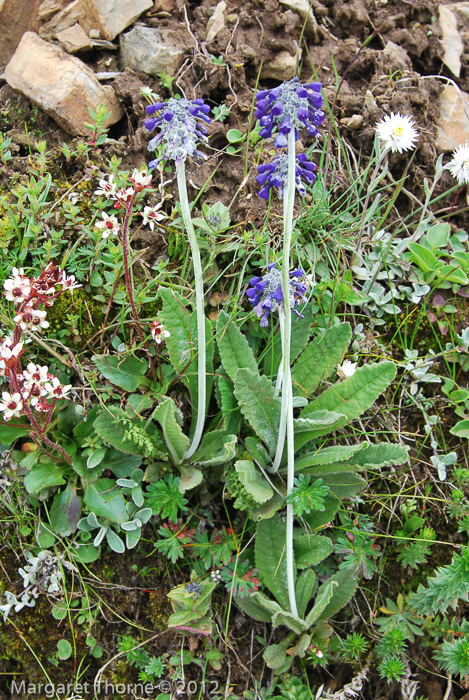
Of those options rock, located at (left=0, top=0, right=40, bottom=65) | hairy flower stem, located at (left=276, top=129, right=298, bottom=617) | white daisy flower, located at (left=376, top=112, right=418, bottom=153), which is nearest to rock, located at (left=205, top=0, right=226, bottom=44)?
rock, located at (left=0, top=0, right=40, bottom=65)

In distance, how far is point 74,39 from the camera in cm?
338

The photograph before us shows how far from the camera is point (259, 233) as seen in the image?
2.97 meters

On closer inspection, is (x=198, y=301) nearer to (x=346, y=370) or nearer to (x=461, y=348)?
(x=346, y=370)

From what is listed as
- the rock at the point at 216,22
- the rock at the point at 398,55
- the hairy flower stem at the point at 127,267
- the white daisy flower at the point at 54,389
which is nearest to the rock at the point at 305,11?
the rock at the point at 216,22

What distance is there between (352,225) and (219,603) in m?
2.30

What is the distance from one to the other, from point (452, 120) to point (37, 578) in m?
3.93

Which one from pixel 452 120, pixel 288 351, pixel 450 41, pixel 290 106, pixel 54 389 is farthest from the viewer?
pixel 450 41

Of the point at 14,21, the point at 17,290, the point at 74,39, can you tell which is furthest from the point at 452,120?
the point at 17,290

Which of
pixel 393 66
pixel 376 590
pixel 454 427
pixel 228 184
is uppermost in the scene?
pixel 393 66

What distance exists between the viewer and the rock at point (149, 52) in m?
3.35

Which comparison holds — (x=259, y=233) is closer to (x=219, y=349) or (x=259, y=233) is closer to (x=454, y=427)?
(x=219, y=349)

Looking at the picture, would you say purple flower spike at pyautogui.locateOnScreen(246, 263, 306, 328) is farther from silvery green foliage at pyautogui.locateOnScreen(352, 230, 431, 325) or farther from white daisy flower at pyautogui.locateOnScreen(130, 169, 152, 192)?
silvery green foliage at pyautogui.locateOnScreen(352, 230, 431, 325)

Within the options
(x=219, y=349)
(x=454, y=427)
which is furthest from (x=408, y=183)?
(x=219, y=349)

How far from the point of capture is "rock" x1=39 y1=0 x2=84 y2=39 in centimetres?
341
